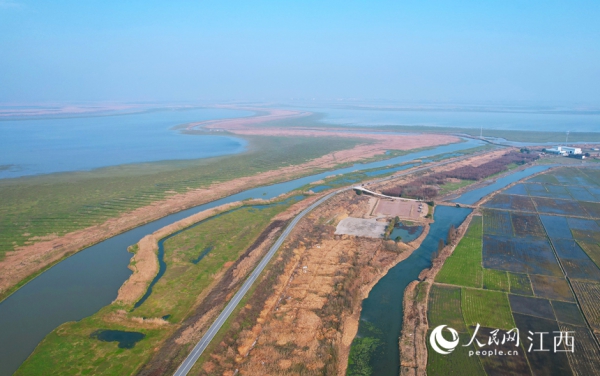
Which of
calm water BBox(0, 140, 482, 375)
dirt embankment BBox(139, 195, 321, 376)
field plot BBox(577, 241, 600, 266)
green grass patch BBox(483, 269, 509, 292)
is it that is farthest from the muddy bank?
calm water BBox(0, 140, 482, 375)

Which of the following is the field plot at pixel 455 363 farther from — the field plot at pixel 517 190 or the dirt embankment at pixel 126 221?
the field plot at pixel 517 190

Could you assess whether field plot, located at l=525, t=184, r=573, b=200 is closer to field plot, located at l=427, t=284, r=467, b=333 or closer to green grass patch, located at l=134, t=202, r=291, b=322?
field plot, located at l=427, t=284, r=467, b=333

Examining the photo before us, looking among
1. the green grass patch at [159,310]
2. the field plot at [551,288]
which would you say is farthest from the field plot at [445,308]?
the green grass patch at [159,310]

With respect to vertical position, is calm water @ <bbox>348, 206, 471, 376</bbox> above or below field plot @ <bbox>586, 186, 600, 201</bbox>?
below

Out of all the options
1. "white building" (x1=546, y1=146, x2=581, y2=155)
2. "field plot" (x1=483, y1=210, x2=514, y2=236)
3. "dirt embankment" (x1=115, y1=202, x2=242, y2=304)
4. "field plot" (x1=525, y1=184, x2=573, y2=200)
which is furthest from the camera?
"white building" (x1=546, y1=146, x2=581, y2=155)

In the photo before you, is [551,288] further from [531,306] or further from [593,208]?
[593,208]

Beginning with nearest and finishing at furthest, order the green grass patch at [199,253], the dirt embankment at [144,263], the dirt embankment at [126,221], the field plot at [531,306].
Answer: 1. the field plot at [531,306]
2. the green grass patch at [199,253]
3. the dirt embankment at [144,263]
4. the dirt embankment at [126,221]

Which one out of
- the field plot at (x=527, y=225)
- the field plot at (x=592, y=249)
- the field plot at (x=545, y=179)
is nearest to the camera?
the field plot at (x=592, y=249)
